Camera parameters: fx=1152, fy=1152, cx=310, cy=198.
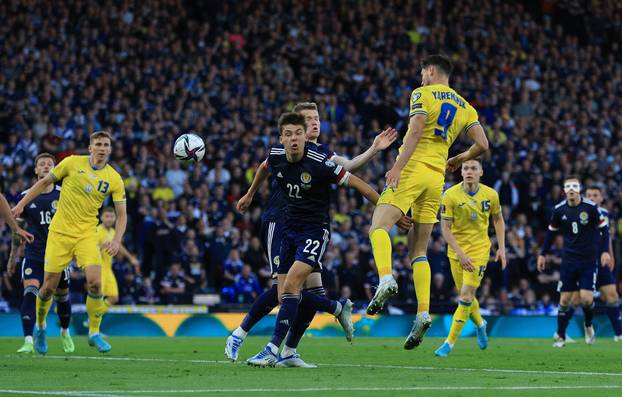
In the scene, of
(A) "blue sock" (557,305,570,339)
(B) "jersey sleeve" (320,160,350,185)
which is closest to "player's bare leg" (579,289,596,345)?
(A) "blue sock" (557,305,570,339)

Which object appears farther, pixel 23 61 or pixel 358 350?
pixel 23 61

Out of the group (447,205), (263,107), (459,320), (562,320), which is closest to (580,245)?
(562,320)

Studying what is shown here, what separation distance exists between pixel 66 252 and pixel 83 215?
0.53 metres

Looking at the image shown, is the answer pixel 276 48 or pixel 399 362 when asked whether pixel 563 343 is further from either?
pixel 276 48

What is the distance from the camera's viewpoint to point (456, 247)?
49.2 ft

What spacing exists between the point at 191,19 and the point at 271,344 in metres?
21.9

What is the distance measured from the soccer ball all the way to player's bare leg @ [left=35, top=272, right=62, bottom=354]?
223cm

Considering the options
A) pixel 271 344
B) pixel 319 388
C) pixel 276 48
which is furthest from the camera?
pixel 276 48

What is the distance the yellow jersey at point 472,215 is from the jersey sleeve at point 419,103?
499 cm

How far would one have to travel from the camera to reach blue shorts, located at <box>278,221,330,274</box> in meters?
11.3

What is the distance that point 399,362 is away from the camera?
13039 mm

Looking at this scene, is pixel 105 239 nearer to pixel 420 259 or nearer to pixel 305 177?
pixel 420 259

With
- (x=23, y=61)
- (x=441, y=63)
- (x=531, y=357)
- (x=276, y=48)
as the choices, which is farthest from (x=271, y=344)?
(x=276, y=48)

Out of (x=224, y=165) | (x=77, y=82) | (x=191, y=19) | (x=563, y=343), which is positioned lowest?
(x=563, y=343)
